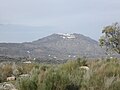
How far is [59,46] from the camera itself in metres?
104

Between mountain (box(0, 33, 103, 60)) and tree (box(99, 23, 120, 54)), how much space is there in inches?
1623

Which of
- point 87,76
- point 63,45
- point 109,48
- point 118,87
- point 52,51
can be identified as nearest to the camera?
point 118,87

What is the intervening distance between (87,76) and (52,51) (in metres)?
78.9

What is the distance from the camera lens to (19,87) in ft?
42.9

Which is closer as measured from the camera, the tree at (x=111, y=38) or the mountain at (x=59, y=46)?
the tree at (x=111, y=38)

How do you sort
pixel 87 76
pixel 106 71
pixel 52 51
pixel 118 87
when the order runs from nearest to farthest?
pixel 118 87
pixel 87 76
pixel 106 71
pixel 52 51

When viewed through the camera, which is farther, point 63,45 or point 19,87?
point 63,45

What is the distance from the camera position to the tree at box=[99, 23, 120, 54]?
4222 cm

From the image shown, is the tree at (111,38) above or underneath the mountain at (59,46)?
above

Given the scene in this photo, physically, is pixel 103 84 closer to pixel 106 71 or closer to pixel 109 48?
pixel 106 71

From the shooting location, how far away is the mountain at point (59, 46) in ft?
288

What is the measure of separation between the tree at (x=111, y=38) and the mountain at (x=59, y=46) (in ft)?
135

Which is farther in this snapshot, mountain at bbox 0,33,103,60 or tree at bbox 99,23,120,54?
mountain at bbox 0,33,103,60

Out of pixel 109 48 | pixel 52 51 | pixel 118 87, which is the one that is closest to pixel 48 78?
pixel 118 87
